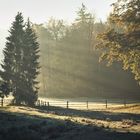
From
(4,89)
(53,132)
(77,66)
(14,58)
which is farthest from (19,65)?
(77,66)

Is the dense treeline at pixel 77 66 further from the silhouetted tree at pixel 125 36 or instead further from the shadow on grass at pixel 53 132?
the shadow on grass at pixel 53 132

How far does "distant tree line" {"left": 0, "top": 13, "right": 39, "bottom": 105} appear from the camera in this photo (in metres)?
56.4

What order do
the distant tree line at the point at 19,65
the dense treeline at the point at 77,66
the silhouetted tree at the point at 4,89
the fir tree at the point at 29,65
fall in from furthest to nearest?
1. the dense treeline at the point at 77,66
2. the fir tree at the point at 29,65
3. the distant tree line at the point at 19,65
4. the silhouetted tree at the point at 4,89

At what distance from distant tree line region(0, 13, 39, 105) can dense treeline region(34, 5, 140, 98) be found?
108ft

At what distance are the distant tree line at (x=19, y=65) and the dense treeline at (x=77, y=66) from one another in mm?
33005

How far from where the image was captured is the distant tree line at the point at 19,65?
185 feet

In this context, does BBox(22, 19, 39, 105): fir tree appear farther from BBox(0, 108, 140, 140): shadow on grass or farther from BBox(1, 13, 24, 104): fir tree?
BBox(0, 108, 140, 140): shadow on grass

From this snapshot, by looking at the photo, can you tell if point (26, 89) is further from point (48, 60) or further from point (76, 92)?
point (48, 60)

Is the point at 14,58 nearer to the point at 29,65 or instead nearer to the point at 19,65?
the point at 19,65

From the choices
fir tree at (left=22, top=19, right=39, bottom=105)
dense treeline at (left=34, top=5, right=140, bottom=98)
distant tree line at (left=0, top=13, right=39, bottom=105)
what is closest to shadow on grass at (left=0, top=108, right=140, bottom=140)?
distant tree line at (left=0, top=13, right=39, bottom=105)

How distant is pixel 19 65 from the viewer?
5828 centimetres

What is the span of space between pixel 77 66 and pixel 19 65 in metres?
42.3

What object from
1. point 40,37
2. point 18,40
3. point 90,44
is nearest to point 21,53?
point 18,40

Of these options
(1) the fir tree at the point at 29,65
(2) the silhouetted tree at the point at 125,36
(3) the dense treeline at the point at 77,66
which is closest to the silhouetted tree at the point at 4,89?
(1) the fir tree at the point at 29,65
